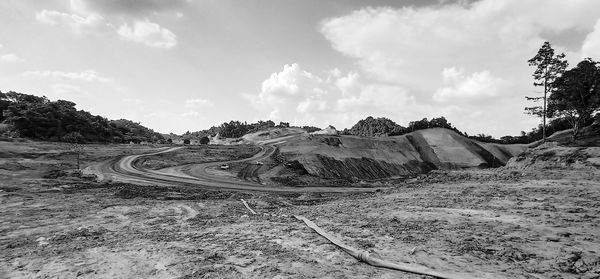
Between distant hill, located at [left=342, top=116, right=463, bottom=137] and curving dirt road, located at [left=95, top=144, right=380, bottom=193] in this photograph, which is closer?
curving dirt road, located at [left=95, top=144, right=380, bottom=193]

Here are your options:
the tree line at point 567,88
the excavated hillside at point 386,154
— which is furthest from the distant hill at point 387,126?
the tree line at point 567,88

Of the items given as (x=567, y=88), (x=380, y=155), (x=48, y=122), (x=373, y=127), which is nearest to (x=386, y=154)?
(x=380, y=155)

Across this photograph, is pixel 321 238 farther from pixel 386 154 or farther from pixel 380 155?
pixel 386 154

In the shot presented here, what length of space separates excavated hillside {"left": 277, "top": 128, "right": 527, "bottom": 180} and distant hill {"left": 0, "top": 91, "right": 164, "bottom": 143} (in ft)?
145

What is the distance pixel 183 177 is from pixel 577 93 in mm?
53676

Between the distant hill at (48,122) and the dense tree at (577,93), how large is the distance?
280 ft

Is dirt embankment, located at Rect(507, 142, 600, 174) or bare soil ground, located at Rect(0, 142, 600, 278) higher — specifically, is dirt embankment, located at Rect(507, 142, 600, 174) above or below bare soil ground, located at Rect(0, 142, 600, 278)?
above

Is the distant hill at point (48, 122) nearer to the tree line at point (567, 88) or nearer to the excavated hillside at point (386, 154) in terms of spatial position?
the excavated hillside at point (386, 154)

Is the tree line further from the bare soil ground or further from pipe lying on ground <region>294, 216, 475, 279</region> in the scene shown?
pipe lying on ground <region>294, 216, 475, 279</region>

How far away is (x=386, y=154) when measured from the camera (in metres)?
63.0

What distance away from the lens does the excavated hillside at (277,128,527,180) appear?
49.8 m

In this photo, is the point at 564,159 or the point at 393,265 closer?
the point at 393,265

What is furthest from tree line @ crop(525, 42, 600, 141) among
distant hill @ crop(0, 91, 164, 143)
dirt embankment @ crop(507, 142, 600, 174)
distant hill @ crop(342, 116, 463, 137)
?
distant hill @ crop(0, 91, 164, 143)

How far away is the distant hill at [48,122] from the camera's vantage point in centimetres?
5834
